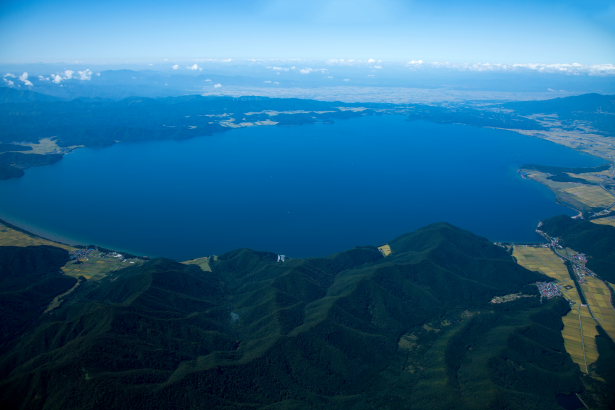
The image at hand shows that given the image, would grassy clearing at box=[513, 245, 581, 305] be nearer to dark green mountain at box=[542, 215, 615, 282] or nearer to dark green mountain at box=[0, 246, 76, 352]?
dark green mountain at box=[542, 215, 615, 282]

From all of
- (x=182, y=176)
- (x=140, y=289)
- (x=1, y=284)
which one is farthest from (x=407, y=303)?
(x=182, y=176)

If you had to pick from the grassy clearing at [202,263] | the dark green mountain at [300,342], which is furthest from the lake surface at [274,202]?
the dark green mountain at [300,342]

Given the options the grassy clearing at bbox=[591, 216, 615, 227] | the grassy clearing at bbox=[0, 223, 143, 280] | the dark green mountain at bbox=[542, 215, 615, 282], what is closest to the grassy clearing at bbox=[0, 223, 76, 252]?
the grassy clearing at bbox=[0, 223, 143, 280]

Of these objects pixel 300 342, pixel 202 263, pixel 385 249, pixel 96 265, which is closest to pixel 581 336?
pixel 385 249

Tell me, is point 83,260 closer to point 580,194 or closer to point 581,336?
point 581,336

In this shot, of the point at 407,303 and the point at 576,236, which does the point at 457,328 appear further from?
the point at 576,236

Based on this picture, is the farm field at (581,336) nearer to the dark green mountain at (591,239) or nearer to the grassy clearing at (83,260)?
the dark green mountain at (591,239)
